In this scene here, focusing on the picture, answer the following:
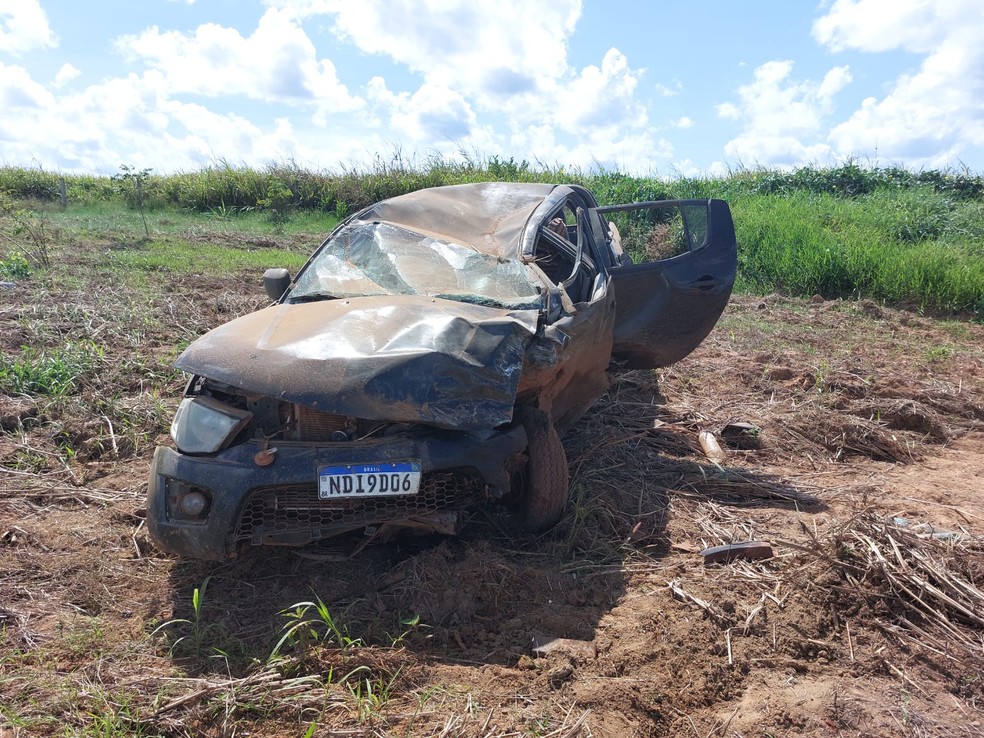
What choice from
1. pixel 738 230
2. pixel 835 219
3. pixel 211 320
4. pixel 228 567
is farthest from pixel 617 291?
pixel 835 219

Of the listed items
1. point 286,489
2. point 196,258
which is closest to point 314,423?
point 286,489

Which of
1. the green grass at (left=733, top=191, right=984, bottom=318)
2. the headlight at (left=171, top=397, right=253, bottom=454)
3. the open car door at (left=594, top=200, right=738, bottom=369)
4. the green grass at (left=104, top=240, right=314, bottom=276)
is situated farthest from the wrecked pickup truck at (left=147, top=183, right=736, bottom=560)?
the green grass at (left=733, top=191, right=984, bottom=318)

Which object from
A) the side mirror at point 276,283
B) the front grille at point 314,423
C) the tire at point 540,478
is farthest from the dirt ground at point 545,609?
the side mirror at point 276,283

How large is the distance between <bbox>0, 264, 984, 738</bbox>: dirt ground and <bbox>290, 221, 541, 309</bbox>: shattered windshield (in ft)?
3.69

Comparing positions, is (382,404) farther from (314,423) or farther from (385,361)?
(314,423)

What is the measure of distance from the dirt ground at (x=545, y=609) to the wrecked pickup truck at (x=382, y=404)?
11.4 inches

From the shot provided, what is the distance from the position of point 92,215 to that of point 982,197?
58.1ft

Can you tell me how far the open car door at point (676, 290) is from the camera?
503 cm

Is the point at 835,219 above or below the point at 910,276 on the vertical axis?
above

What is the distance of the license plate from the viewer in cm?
299

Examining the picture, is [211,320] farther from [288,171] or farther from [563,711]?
[288,171]

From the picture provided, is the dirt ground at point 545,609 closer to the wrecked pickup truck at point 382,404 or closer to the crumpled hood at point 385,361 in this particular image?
the wrecked pickup truck at point 382,404

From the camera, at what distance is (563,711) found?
242cm

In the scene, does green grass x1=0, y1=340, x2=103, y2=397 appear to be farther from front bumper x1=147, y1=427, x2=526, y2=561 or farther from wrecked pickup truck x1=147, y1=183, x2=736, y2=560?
front bumper x1=147, y1=427, x2=526, y2=561
